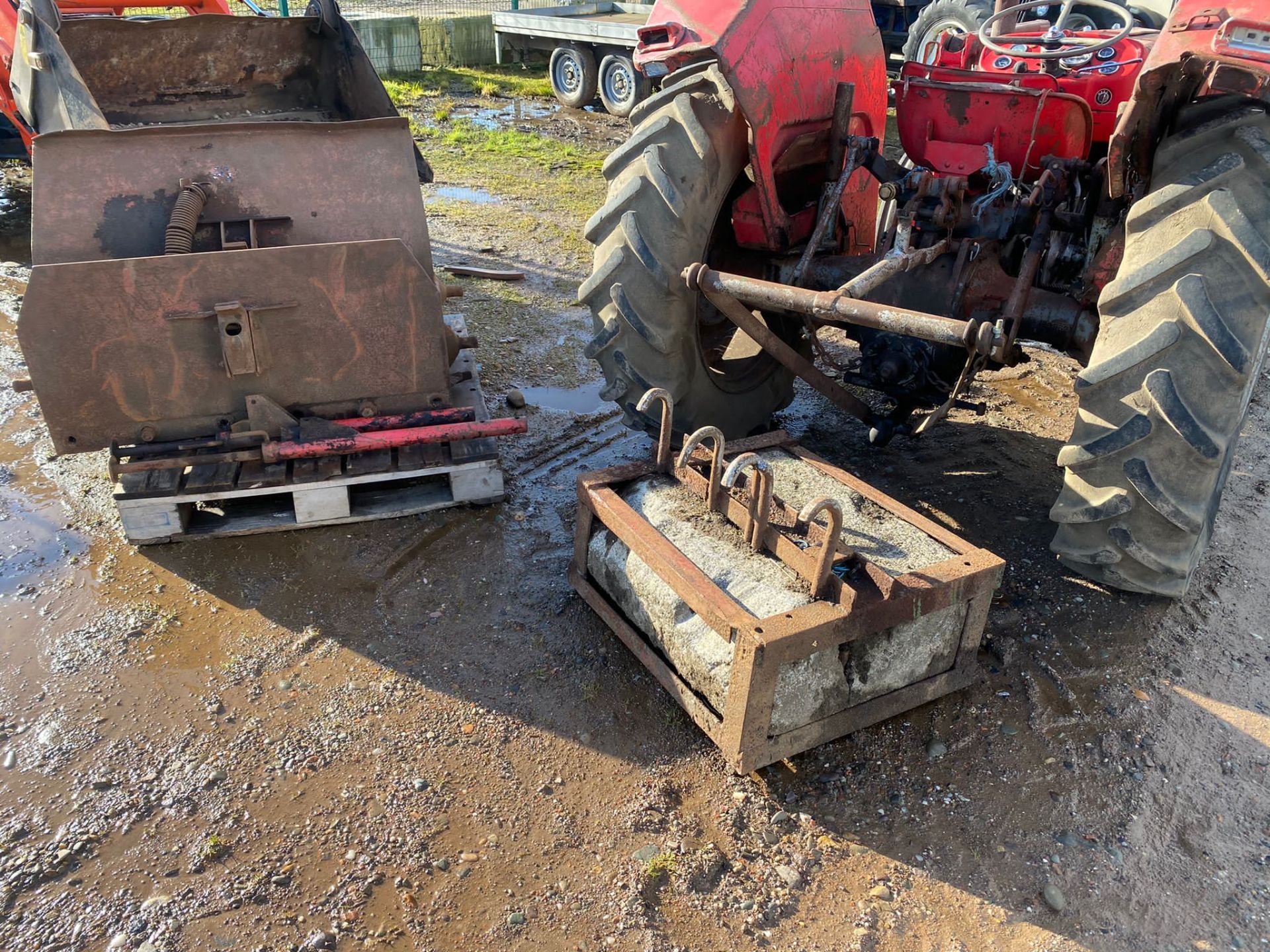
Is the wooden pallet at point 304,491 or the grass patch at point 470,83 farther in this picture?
the grass patch at point 470,83

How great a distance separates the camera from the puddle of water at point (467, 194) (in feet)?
24.7

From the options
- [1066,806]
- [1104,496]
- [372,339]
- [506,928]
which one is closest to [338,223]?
[372,339]

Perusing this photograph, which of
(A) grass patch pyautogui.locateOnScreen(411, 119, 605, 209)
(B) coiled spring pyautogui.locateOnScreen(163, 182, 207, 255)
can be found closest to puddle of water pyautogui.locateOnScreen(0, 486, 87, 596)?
(B) coiled spring pyautogui.locateOnScreen(163, 182, 207, 255)

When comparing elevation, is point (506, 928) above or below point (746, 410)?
below

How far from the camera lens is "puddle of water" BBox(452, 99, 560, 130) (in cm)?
1049

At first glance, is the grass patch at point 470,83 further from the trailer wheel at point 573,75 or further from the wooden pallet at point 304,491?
the wooden pallet at point 304,491

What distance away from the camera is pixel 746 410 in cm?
365

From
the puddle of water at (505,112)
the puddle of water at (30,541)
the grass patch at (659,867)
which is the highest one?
the puddle of water at (505,112)

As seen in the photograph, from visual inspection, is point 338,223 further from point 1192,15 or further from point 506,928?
point 1192,15

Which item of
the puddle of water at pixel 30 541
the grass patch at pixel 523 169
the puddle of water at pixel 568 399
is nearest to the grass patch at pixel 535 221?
the grass patch at pixel 523 169

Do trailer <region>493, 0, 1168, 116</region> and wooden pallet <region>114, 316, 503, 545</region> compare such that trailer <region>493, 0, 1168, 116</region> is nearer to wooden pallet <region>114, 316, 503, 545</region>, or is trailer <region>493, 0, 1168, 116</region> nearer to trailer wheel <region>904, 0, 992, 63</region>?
trailer wheel <region>904, 0, 992, 63</region>

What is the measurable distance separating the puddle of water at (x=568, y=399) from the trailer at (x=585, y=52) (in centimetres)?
715

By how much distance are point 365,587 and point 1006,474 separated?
8.71 feet

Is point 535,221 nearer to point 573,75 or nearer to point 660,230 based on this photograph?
point 660,230
